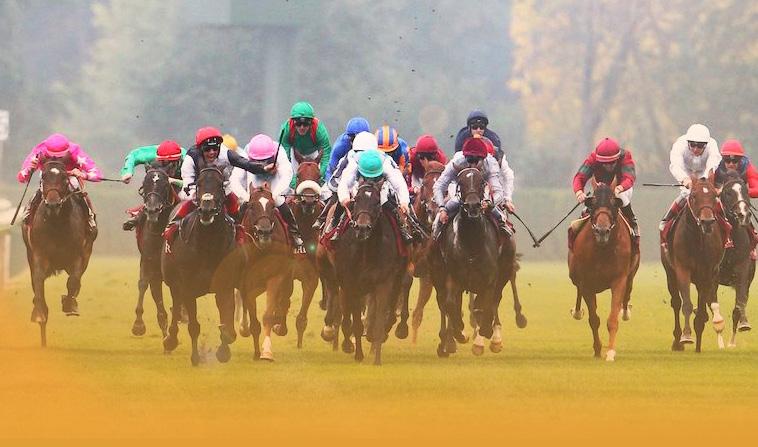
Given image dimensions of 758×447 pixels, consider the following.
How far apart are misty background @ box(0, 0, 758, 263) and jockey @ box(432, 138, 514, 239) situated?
4998 cm

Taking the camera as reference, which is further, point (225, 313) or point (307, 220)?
A: point (307, 220)

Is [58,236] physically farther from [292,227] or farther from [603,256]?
[603,256]

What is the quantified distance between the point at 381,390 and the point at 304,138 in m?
5.95

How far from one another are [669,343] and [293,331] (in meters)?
4.28

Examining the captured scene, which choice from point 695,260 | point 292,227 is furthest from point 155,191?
point 695,260

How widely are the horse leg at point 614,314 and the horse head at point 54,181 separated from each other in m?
5.44

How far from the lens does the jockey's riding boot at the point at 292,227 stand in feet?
66.6

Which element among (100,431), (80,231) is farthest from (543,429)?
(80,231)

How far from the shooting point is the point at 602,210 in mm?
20500

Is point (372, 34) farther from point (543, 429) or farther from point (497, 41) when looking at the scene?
point (543, 429)

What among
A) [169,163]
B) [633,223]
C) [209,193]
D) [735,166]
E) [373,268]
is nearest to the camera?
[209,193]

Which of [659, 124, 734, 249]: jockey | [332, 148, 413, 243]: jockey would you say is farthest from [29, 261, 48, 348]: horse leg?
[659, 124, 734, 249]: jockey

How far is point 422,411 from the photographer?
15430 mm

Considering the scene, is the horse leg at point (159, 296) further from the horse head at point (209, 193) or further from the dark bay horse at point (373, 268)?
the horse head at point (209, 193)
